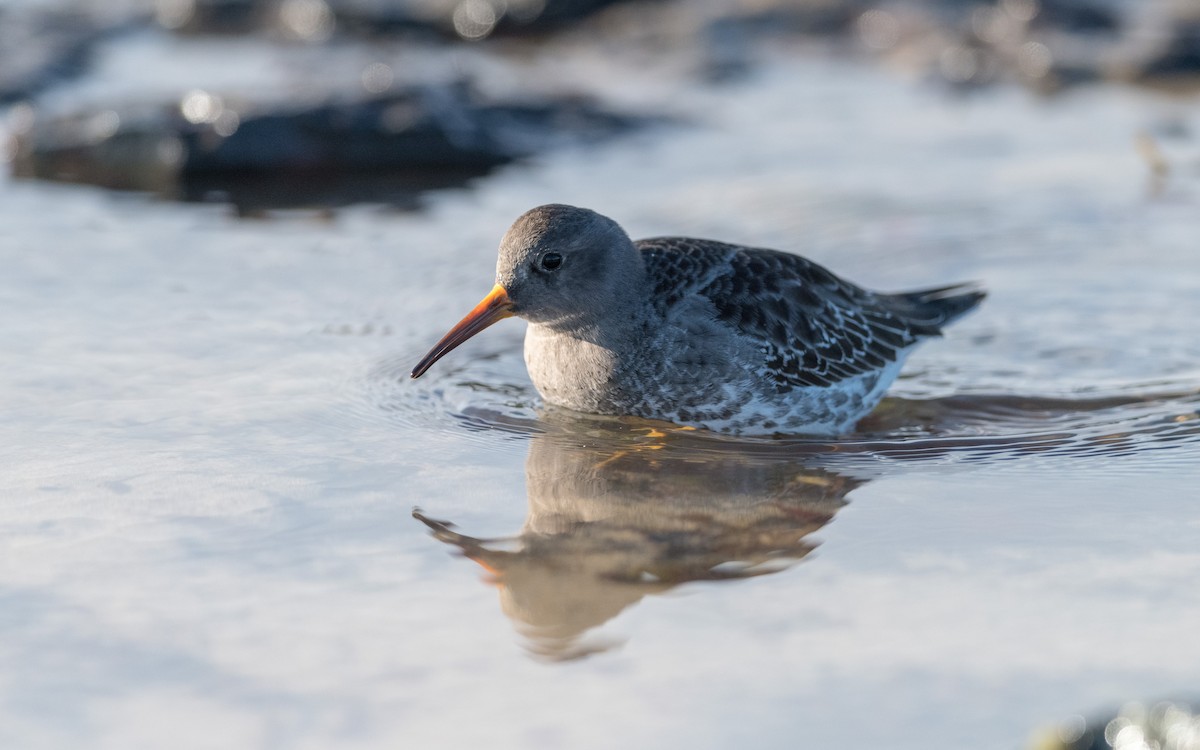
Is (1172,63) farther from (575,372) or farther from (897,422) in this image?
(575,372)

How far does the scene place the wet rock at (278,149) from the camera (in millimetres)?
11625

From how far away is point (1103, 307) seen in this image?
8.98 meters

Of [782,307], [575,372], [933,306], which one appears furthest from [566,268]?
[933,306]

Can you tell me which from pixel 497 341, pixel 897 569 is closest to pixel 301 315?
pixel 497 341

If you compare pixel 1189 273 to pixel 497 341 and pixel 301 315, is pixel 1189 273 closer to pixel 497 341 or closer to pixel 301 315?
pixel 497 341

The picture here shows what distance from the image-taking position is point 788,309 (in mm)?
7875

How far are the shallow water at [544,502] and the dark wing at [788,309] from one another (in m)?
0.38

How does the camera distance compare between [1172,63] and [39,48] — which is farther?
[39,48]

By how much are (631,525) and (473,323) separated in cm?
179

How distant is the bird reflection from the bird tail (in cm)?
187

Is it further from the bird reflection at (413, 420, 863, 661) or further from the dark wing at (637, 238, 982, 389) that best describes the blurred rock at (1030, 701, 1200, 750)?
the dark wing at (637, 238, 982, 389)

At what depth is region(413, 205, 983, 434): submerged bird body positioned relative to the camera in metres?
7.34

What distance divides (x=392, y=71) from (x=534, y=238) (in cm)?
715

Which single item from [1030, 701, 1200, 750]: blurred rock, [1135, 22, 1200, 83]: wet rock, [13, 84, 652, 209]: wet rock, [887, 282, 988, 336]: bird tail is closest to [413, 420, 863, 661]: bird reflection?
[1030, 701, 1200, 750]: blurred rock
